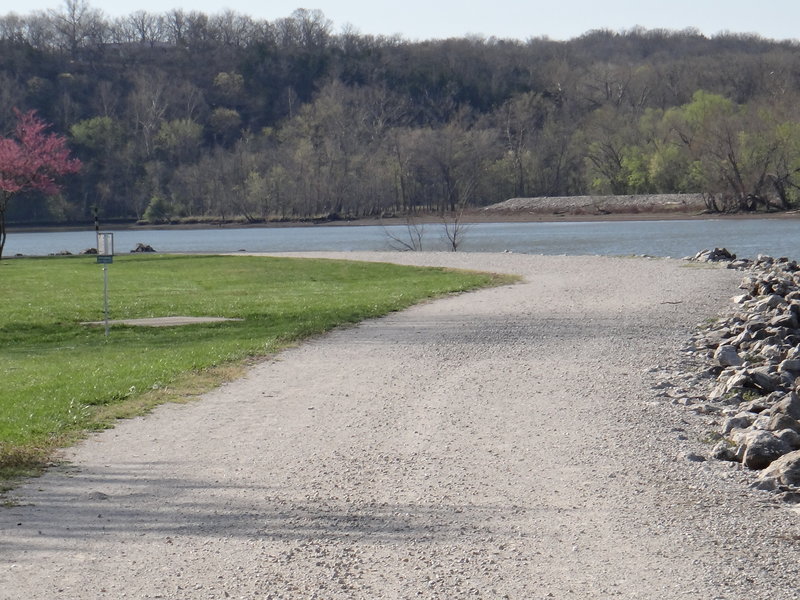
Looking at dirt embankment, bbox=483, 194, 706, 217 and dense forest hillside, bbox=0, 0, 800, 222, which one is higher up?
dense forest hillside, bbox=0, 0, 800, 222

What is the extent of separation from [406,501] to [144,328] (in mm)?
11353

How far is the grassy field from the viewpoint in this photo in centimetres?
1027

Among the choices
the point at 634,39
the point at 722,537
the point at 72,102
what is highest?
the point at 634,39

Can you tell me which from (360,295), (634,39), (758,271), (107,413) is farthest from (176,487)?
(634,39)

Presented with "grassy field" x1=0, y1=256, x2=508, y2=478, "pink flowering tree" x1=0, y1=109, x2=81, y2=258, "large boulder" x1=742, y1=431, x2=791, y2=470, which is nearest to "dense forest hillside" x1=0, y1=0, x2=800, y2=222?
"pink flowering tree" x1=0, y1=109, x2=81, y2=258

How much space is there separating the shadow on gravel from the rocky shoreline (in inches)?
82.4

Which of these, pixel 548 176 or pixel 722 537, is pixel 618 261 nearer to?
pixel 722 537

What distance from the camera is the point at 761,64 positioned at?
145 metres

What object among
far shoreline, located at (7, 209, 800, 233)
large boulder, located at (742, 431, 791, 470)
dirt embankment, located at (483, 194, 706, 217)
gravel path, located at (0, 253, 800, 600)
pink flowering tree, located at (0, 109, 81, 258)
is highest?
pink flowering tree, located at (0, 109, 81, 258)

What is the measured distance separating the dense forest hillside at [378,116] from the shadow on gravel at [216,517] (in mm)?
83197

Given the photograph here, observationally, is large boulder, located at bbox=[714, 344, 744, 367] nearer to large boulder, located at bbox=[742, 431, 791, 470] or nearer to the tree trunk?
large boulder, located at bbox=[742, 431, 791, 470]

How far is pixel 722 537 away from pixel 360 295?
59.3ft

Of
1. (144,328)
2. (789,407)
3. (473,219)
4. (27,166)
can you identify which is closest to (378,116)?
(473,219)

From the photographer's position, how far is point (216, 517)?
22.0 ft
